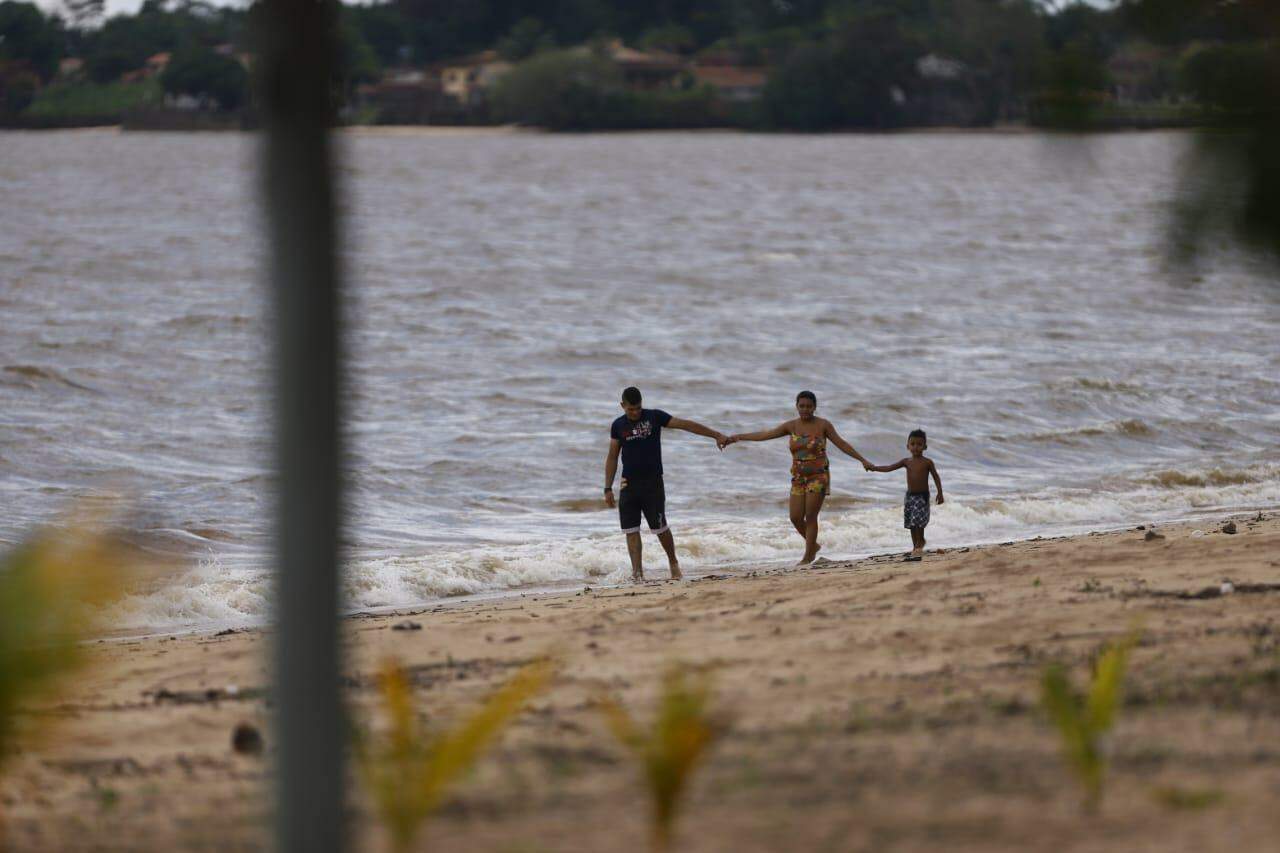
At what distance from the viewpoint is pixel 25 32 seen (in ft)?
21.7

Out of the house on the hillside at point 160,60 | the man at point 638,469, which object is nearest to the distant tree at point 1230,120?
the house on the hillside at point 160,60

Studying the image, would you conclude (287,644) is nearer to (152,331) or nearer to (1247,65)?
(1247,65)

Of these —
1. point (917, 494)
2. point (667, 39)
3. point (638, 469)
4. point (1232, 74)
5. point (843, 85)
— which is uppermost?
point (667, 39)

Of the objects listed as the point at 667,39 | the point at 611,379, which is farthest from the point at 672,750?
the point at 667,39

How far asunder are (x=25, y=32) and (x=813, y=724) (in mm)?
3992

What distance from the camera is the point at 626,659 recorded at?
24.7ft

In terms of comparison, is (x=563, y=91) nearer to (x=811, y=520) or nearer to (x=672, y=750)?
(x=811, y=520)

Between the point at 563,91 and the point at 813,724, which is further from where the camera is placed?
the point at 563,91

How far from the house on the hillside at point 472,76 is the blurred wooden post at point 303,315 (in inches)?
5502

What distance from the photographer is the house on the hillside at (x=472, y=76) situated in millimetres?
142875

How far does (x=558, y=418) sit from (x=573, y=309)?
14.5m

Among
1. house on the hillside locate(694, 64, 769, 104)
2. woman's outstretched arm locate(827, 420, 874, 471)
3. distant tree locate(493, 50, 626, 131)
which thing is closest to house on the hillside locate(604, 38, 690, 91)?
distant tree locate(493, 50, 626, 131)

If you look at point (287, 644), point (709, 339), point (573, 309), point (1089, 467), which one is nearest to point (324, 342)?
point (287, 644)

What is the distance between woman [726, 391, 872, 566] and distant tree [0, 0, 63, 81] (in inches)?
257
